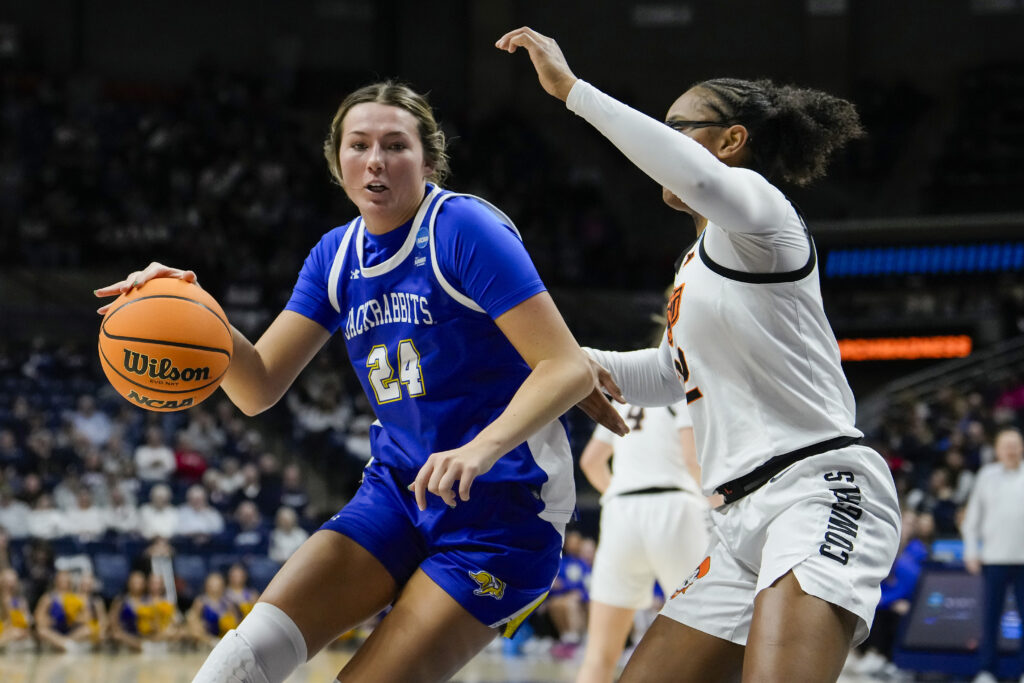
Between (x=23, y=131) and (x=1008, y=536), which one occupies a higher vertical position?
(x=23, y=131)

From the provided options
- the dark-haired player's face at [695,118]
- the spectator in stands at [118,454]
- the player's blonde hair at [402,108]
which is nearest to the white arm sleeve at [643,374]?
the dark-haired player's face at [695,118]

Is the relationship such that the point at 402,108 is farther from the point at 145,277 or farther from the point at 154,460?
the point at 154,460

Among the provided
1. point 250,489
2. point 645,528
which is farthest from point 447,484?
point 250,489

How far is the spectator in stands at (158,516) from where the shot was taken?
12312mm

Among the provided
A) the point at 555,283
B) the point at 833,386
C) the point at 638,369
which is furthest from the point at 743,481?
the point at 555,283

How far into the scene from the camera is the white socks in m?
2.76

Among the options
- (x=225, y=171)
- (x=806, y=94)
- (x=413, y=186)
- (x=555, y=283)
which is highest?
(x=806, y=94)

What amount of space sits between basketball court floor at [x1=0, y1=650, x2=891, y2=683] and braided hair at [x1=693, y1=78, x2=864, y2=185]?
6.30 m

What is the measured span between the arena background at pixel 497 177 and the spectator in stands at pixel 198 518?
0.83m

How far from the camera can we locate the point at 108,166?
1858 centimetres

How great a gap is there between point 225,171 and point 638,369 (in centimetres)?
1731

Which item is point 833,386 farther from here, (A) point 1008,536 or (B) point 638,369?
(A) point 1008,536

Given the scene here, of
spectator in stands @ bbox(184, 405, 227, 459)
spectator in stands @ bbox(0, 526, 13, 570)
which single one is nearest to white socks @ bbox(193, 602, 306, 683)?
spectator in stands @ bbox(0, 526, 13, 570)

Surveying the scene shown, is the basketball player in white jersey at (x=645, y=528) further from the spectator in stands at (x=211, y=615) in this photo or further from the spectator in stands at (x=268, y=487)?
the spectator in stands at (x=268, y=487)
